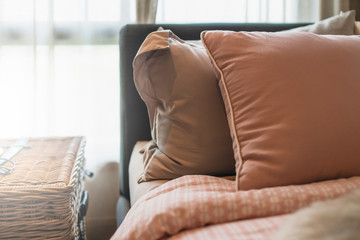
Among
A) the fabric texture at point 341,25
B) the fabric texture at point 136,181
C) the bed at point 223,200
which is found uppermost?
the fabric texture at point 341,25

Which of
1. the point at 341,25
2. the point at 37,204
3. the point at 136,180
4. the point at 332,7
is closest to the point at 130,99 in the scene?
the point at 136,180

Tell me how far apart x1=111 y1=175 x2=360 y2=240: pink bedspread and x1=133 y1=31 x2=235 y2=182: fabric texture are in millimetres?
283

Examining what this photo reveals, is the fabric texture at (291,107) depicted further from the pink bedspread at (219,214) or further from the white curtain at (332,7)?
the white curtain at (332,7)

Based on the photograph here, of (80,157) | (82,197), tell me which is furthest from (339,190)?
(82,197)

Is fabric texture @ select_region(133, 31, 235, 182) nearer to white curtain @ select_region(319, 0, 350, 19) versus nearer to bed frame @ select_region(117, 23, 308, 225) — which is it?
bed frame @ select_region(117, 23, 308, 225)

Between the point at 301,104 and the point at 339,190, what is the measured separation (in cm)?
21

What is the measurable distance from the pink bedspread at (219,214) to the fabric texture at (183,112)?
0.93 ft

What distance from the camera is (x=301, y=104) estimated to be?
0.86m

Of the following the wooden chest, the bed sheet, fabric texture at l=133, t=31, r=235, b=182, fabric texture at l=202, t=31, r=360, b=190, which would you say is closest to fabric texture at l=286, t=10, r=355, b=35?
fabric texture at l=202, t=31, r=360, b=190

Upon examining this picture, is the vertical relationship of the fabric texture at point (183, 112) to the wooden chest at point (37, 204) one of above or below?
above

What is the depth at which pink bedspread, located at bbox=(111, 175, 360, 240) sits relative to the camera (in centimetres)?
64

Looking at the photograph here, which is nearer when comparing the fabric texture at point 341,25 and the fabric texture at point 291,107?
the fabric texture at point 291,107

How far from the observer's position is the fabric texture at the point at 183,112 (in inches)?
40.6

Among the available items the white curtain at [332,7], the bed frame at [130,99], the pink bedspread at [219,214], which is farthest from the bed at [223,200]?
the white curtain at [332,7]
